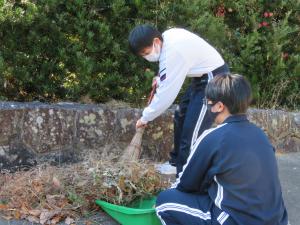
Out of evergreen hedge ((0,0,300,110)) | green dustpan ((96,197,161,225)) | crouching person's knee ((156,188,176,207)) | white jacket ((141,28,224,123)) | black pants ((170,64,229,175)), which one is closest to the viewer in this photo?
crouching person's knee ((156,188,176,207))

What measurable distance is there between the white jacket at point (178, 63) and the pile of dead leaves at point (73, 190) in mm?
513

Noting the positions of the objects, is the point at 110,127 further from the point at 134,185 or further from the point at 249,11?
the point at 249,11

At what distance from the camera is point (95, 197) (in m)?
3.62

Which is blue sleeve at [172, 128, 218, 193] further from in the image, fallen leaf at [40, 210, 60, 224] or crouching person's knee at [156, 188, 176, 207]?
fallen leaf at [40, 210, 60, 224]

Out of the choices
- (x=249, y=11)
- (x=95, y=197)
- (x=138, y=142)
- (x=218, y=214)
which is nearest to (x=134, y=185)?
(x=95, y=197)

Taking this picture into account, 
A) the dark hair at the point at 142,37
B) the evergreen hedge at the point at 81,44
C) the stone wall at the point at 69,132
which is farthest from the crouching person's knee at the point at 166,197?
the evergreen hedge at the point at 81,44

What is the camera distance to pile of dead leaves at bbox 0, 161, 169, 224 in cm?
358

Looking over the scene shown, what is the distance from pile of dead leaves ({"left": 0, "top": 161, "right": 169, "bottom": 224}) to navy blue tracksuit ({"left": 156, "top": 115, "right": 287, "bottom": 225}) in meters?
0.85

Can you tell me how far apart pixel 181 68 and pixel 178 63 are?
4 centimetres

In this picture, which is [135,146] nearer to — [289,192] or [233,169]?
[289,192]

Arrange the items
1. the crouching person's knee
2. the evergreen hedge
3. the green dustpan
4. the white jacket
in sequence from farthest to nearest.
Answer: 1. the evergreen hedge
2. the white jacket
3. the green dustpan
4. the crouching person's knee

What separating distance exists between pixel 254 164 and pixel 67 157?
2234 millimetres

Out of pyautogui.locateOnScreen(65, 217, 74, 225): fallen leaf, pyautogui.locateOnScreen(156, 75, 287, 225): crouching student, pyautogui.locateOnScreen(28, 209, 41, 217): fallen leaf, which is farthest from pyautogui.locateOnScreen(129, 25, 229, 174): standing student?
pyautogui.locateOnScreen(28, 209, 41, 217): fallen leaf

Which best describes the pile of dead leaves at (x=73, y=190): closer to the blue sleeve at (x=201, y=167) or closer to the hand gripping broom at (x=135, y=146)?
the hand gripping broom at (x=135, y=146)
